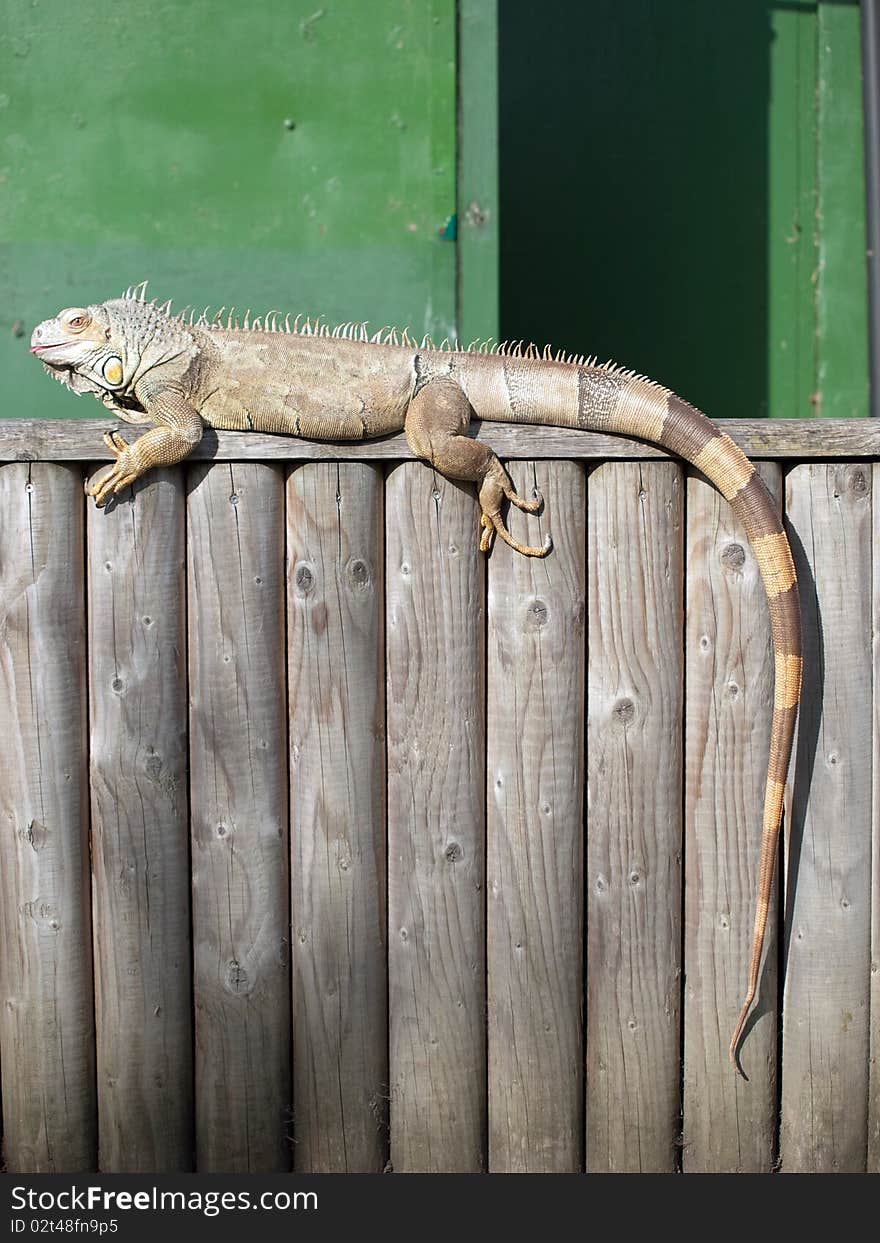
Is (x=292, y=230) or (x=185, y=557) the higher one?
(x=292, y=230)

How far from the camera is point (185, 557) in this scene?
2852 mm

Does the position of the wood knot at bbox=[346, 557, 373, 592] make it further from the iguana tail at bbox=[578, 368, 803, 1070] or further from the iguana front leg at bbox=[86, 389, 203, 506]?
the iguana tail at bbox=[578, 368, 803, 1070]

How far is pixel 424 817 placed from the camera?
2912mm

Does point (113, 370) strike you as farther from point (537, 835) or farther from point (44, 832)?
point (537, 835)

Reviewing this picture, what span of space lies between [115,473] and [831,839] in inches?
80.6

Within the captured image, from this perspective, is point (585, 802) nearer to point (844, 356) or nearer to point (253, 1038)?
point (253, 1038)

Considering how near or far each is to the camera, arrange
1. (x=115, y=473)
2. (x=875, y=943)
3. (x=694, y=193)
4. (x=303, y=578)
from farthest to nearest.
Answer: (x=694, y=193) < (x=875, y=943) < (x=303, y=578) < (x=115, y=473)

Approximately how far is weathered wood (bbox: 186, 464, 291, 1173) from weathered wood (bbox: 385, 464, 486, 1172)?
11.7 inches

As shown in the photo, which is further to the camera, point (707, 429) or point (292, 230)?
point (292, 230)

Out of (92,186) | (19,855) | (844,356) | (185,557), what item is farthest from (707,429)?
(844,356)

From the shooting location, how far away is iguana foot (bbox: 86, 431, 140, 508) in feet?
9.00

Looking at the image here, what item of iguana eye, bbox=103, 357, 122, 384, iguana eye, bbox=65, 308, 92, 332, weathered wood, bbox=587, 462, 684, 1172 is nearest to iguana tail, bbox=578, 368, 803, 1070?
weathered wood, bbox=587, 462, 684, 1172

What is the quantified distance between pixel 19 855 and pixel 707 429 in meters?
2.03

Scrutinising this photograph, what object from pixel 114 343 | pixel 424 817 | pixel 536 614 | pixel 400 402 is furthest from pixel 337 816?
pixel 114 343
